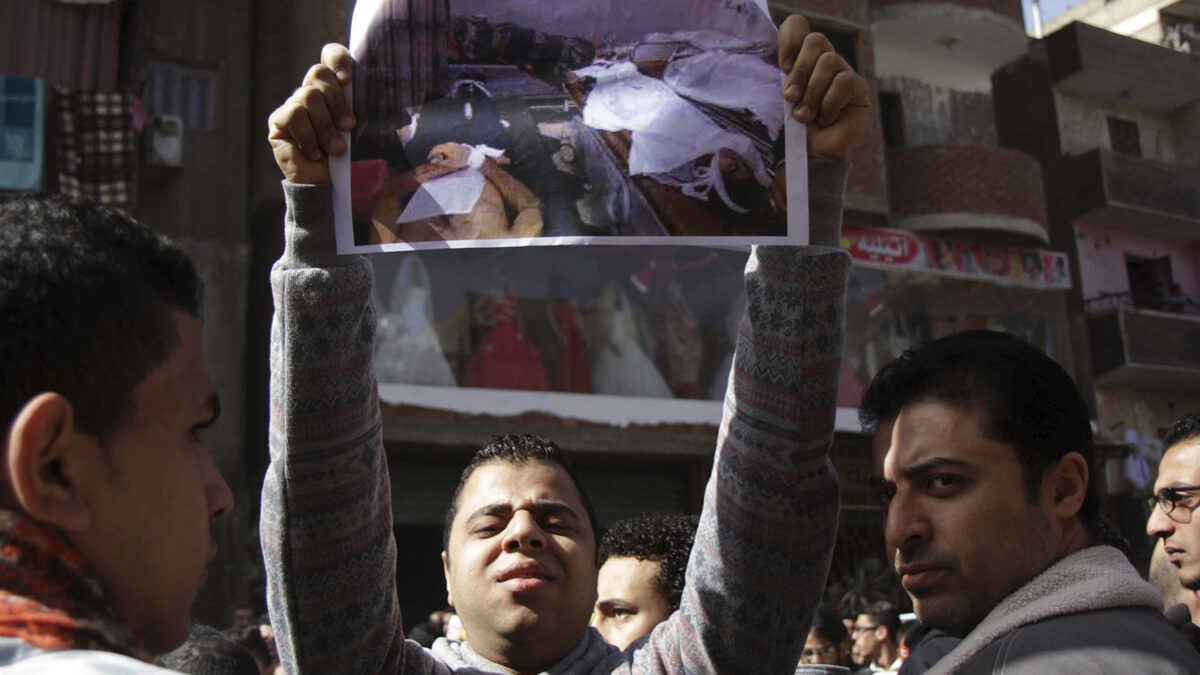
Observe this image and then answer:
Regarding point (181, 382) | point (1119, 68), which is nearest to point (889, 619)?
point (181, 382)

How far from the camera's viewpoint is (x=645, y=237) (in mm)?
1838

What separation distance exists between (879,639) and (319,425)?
5.29 m

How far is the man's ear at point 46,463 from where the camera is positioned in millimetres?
1010

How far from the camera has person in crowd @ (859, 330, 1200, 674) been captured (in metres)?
1.76

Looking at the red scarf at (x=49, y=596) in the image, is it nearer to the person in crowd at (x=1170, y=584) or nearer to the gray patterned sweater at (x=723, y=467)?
the gray patterned sweater at (x=723, y=467)

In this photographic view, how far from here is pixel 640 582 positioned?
11.0 feet

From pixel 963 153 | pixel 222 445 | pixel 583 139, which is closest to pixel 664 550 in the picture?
pixel 583 139

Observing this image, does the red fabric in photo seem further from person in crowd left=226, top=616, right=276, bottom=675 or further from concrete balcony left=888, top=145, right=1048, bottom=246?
concrete balcony left=888, top=145, right=1048, bottom=246

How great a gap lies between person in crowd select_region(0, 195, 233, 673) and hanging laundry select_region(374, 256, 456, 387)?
395 inches

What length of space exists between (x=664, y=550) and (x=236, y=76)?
1014cm

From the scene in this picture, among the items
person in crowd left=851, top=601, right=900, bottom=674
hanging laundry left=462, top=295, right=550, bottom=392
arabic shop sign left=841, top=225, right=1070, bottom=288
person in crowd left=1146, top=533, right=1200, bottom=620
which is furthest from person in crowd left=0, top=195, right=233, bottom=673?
arabic shop sign left=841, top=225, right=1070, bottom=288

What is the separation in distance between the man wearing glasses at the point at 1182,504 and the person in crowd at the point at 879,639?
3.43 metres

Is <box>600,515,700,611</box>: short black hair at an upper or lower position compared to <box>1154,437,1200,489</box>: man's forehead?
lower

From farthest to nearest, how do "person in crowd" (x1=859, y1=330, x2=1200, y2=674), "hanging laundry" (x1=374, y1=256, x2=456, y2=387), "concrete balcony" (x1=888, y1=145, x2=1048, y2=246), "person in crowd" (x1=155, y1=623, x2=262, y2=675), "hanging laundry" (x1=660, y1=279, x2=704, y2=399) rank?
"concrete balcony" (x1=888, y1=145, x2=1048, y2=246)
"hanging laundry" (x1=660, y1=279, x2=704, y2=399)
"hanging laundry" (x1=374, y1=256, x2=456, y2=387)
"person in crowd" (x1=155, y1=623, x2=262, y2=675)
"person in crowd" (x1=859, y1=330, x2=1200, y2=674)
